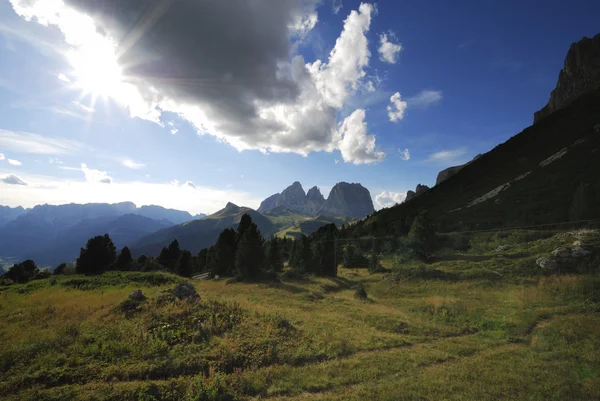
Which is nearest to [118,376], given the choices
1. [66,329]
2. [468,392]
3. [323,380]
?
[66,329]

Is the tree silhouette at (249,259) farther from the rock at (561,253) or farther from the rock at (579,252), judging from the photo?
the rock at (579,252)

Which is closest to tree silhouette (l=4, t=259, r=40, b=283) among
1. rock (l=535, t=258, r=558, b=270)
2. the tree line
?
the tree line

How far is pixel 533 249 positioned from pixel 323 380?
41.6 meters

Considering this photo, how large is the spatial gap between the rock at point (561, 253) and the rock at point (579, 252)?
51 cm

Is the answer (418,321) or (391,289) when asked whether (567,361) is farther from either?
(391,289)

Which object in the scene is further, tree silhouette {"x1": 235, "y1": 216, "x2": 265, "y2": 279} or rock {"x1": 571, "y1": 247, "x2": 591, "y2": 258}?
tree silhouette {"x1": 235, "y1": 216, "x2": 265, "y2": 279}

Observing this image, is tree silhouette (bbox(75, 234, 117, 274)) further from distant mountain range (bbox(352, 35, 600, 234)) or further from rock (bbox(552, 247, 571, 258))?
distant mountain range (bbox(352, 35, 600, 234))

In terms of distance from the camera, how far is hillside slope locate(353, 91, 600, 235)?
6272 centimetres

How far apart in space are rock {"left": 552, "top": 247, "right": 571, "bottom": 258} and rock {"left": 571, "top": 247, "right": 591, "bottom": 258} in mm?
514

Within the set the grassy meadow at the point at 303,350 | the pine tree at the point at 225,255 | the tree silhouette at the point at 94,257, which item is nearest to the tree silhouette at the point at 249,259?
the pine tree at the point at 225,255

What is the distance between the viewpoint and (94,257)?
5253cm

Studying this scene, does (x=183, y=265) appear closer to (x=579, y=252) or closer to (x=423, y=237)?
(x=423, y=237)

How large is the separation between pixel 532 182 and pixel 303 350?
101m

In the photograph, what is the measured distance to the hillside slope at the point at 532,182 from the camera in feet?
206
